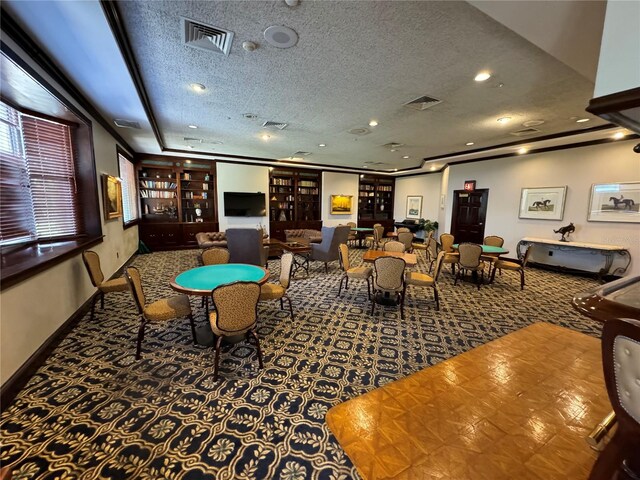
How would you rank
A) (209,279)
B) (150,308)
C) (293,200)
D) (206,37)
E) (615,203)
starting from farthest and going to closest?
(293,200)
(615,203)
(209,279)
(150,308)
(206,37)

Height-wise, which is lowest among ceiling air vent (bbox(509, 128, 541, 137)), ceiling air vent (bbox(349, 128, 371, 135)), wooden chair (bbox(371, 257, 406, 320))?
wooden chair (bbox(371, 257, 406, 320))

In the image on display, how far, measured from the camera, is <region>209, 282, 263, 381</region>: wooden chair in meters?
2.16

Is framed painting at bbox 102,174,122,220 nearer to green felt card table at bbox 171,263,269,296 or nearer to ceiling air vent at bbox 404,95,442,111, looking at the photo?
green felt card table at bbox 171,263,269,296

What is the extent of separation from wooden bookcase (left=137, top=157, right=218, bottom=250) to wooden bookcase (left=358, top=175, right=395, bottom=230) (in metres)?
6.41

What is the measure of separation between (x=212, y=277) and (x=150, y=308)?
0.67m

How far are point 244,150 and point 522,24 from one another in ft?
22.5

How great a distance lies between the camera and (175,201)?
824cm

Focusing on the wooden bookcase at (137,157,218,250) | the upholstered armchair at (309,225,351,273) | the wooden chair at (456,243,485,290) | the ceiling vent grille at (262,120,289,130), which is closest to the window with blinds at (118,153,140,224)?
the wooden bookcase at (137,157,218,250)

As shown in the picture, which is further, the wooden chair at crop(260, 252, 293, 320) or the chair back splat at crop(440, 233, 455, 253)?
the chair back splat at crop(440, 233, 455, 253)

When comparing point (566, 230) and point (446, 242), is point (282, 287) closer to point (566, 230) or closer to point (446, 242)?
point (446, 242)

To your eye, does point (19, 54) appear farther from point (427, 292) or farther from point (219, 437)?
point (427, 292)

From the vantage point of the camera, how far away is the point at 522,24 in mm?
1864

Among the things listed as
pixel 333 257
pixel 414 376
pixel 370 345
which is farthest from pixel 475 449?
pixel 333 257

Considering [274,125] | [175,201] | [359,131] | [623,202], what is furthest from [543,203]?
[175,201]
